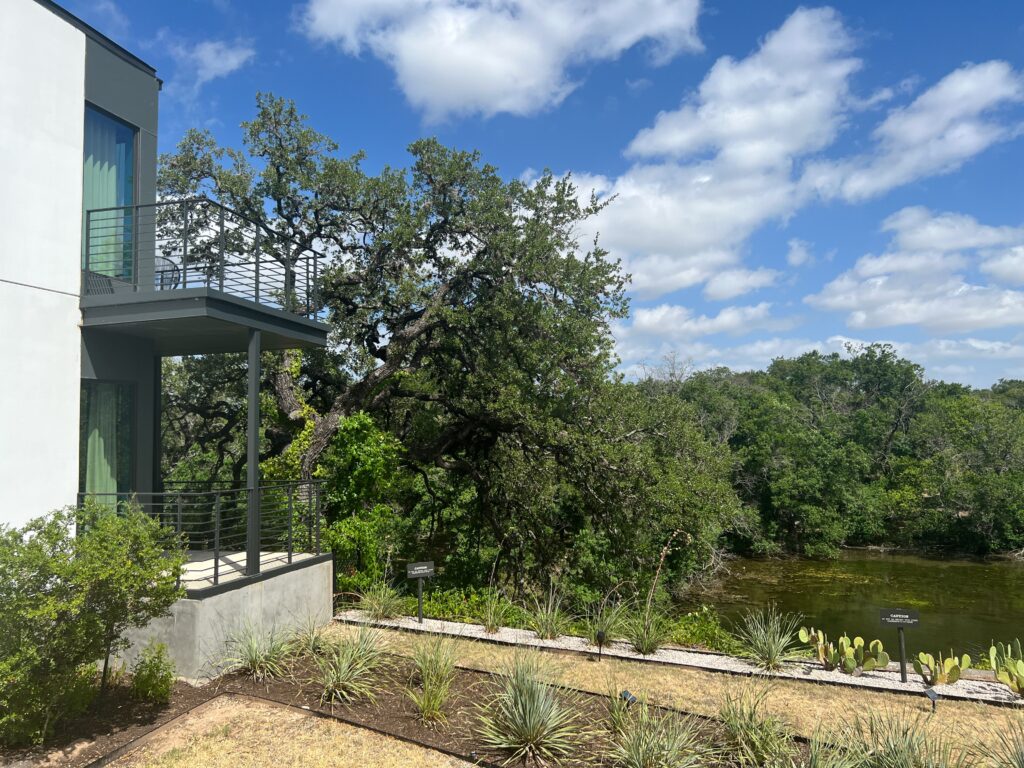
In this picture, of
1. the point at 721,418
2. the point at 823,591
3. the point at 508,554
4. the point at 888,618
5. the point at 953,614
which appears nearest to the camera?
the point at 888,618

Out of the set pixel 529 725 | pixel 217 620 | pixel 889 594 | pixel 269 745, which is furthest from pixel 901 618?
pixel 889 594

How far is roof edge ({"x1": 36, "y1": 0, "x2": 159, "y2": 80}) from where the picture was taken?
26.4ft

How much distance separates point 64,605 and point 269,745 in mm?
2071

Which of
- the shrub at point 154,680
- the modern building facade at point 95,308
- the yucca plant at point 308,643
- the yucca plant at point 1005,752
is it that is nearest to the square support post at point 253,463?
the modern building facade at point 95,308

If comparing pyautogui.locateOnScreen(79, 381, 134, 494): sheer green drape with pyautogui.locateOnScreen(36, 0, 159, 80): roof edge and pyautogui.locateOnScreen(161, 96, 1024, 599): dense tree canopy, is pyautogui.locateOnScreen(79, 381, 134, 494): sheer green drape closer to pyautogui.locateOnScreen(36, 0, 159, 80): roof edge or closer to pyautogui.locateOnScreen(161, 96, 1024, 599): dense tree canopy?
pyautogui.locateOnScreen(161, 96, 1024, 599): dense tree canopy

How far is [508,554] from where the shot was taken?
1412cm

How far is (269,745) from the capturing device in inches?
225

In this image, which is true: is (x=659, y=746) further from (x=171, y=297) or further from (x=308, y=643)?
(x=171, y=297)

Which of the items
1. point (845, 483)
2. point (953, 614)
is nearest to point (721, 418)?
point (845, 483)

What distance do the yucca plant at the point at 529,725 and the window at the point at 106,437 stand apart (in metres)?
5.58

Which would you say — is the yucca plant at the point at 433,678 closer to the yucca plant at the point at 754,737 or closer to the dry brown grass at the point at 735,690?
the dry brown grass at the point at 735,690

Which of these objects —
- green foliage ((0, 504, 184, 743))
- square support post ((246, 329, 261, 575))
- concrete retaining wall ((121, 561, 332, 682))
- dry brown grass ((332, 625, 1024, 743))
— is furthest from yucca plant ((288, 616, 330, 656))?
green foliage ((0, 504, 184, 743))

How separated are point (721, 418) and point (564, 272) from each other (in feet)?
80.4

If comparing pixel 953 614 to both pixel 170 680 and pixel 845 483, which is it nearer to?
pixel 845 483
